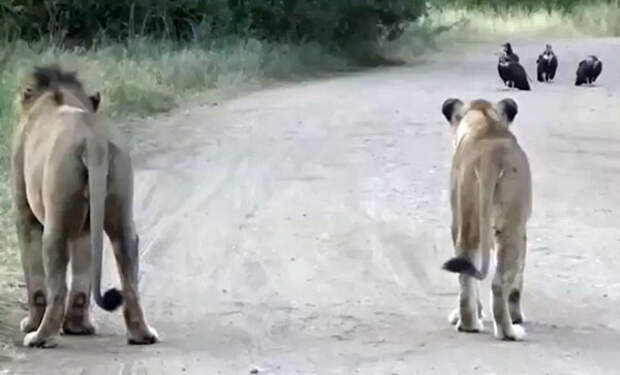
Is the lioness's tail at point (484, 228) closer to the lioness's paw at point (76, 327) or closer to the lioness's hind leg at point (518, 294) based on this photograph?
the lioness's hind leg at point (518, 294)

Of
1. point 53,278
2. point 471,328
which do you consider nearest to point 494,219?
point 471,328

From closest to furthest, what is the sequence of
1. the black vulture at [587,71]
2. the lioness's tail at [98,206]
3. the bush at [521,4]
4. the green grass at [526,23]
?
the lioness's tail at [98,206]
the black vulture at [587,71]
the green grass at [526,23]
the bush at [521,4]

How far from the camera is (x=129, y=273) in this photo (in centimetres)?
766

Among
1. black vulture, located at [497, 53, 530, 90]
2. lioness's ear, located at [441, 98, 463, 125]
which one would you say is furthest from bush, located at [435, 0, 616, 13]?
lioness's ear, located at [441, 98, 463, 125]

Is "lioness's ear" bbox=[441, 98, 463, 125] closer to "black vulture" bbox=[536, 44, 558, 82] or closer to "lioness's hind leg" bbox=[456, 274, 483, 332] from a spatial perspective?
"lioness's hind leg" bbox=[456, 274, 483, 332]

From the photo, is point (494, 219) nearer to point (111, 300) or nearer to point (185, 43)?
point (111, 300)

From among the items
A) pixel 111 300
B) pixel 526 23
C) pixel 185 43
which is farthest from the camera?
pixel 526 23

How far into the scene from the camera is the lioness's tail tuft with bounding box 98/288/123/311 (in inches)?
287

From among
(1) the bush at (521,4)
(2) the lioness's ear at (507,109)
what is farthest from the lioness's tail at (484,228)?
(1) the bush at (521,4)

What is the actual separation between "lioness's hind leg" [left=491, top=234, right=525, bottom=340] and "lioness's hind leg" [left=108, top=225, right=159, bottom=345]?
1.83 meters

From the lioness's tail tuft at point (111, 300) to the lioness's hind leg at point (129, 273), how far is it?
0.95 feet

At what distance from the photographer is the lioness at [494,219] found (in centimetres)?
804

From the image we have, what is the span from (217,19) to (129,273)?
2468cm

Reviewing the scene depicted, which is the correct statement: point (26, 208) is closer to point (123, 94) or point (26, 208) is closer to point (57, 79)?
point (57, 79)
